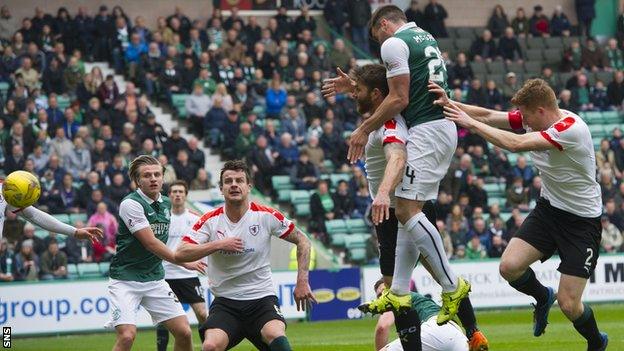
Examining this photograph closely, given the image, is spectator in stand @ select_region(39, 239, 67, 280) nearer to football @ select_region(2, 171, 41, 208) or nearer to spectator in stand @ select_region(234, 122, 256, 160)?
spectator in stand @ select_region(234, 122, 256, 160)

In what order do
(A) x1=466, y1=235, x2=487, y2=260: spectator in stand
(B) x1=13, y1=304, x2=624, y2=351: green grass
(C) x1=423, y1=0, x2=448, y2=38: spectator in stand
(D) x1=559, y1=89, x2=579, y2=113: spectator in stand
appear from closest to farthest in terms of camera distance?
1. (B) x1=13, y1=304, x2=624, y2=351: green grass
2. (A) x1=466, y1=235, x2=487, y2=260: spectator in stand
3. (D) x1=559, y1=89, x2=579, y2=113: spectator in stand
4. (C) x1=423, y1=0, x2=448, y2=38: spectator in stand

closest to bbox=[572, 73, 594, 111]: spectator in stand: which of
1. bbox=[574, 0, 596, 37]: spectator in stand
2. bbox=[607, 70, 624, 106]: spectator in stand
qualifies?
bbox=[607, 70, 624, 106]: spectator in stand

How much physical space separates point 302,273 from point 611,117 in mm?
23475

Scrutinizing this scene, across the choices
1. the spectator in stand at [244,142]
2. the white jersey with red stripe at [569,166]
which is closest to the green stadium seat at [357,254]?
the spectator in stand at [244,142]

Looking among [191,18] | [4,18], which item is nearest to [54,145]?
[4,18]

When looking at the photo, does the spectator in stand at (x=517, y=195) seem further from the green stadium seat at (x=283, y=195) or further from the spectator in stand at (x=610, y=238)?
the green stadium seat at (x=283, y=195)

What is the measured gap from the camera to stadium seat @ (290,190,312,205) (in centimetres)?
2764

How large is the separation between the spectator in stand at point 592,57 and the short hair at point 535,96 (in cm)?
2389

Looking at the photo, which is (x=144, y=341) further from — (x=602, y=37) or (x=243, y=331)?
(x=602, y=37)

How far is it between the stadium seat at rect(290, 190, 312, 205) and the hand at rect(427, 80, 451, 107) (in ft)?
53.8

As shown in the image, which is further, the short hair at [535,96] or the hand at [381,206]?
the short hair at [535,96]

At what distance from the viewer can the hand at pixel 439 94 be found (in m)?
11.2

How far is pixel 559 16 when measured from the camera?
3684cm

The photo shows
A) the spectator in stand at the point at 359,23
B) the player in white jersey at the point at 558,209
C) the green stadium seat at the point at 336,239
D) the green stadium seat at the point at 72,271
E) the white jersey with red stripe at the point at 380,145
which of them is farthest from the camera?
the spectator in stand at the point at 359,23
